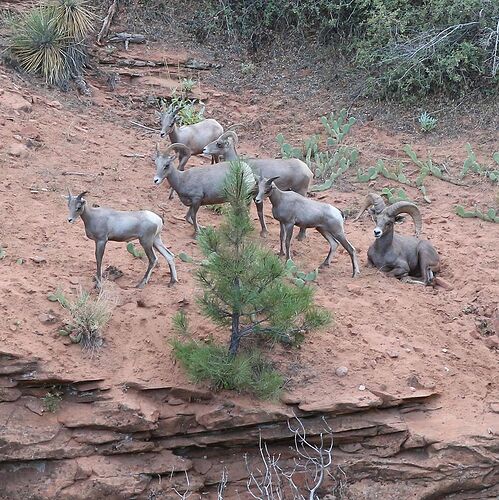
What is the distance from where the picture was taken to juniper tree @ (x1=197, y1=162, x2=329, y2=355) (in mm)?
8492

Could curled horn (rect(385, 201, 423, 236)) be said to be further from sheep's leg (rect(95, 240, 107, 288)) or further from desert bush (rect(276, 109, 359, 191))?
sheep's leg (rect(95, 240, 107, 288))

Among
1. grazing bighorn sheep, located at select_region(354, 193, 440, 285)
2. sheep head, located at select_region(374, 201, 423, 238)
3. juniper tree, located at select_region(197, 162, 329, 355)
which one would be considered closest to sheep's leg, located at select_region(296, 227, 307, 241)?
grazing bighorn sheep, located at select_region(354, 193, 440, 285)

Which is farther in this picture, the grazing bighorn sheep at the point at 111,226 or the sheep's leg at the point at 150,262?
the sheep's leg at the point at 150,262

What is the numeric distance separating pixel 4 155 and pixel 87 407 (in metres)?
4.44

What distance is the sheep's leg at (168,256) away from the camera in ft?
Result: 31.6

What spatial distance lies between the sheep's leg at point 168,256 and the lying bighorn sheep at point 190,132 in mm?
3363

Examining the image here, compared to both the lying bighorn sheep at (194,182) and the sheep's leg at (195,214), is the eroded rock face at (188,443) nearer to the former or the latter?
the sheep's leg at (195,214)

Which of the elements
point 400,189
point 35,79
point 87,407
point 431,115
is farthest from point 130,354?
point 431,115

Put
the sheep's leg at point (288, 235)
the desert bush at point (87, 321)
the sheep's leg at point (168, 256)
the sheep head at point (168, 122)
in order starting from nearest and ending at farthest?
the desert bush at point (87, 321) < the sheep's leg at point (168, 256) < the sheep's leg at point (288, 235) < the sheep head at point (168, 122)

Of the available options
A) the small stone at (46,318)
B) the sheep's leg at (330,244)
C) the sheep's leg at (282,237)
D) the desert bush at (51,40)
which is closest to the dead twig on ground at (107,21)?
the desert bush at (51,40)

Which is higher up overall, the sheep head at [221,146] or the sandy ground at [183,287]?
the sheep head at [221,146]

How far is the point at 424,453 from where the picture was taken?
29.1ft

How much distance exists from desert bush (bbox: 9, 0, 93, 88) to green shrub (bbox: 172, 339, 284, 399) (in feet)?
23.2

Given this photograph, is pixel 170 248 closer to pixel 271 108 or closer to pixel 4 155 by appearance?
pixel 4 155
